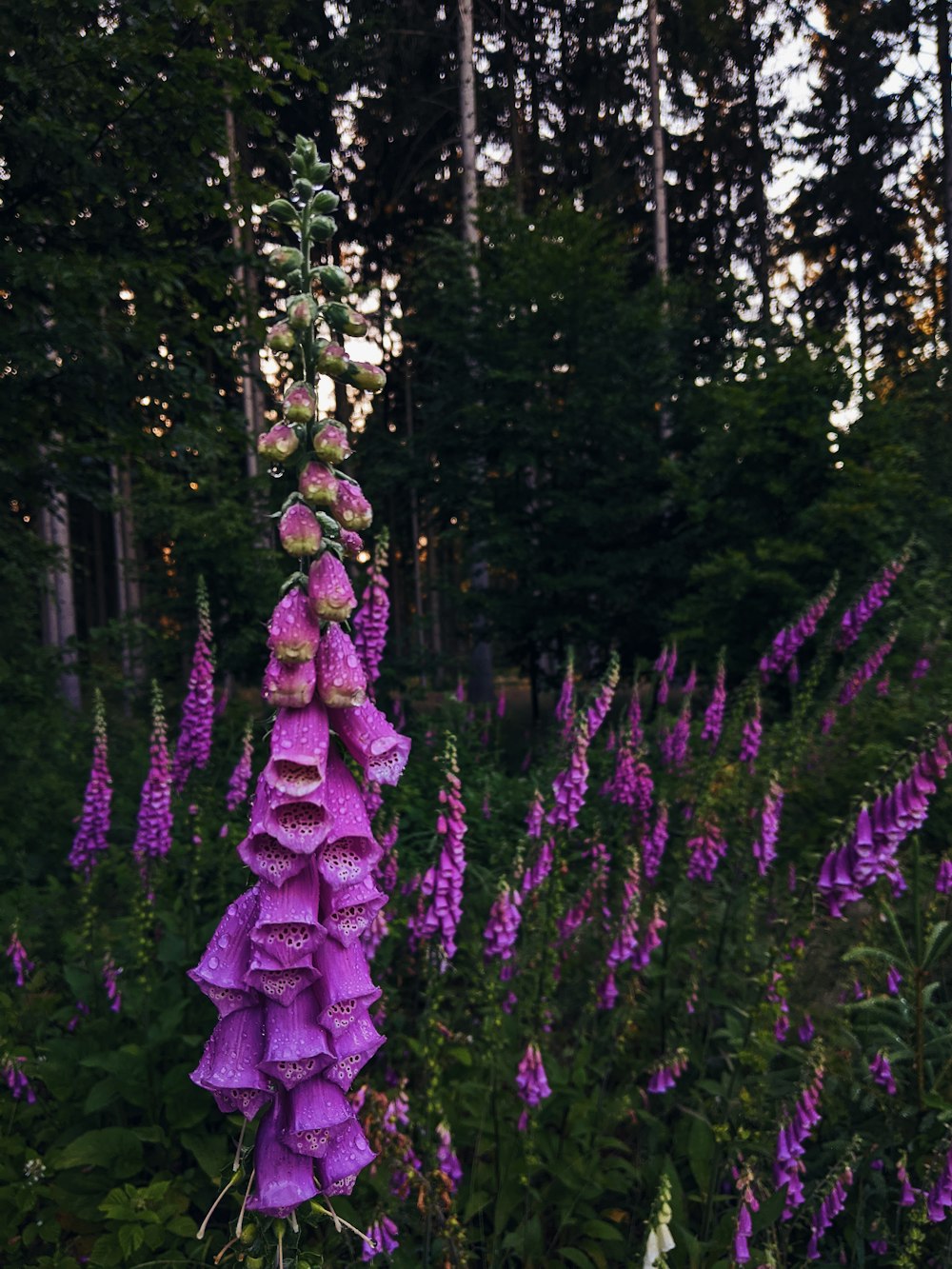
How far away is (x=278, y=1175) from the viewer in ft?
4.56

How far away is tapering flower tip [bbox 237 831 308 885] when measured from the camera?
1.36 meters

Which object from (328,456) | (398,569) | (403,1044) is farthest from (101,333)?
(398,569)

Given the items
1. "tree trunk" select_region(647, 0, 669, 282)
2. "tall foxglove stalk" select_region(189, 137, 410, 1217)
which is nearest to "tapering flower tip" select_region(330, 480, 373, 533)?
"tall foxglove stalk" select_region(189, 137, 410, 1217)

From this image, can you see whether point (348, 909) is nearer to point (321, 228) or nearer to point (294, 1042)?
point (294, 1042)

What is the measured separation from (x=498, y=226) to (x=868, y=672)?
9.65 meters

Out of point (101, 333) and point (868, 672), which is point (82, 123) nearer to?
point (101, 333)

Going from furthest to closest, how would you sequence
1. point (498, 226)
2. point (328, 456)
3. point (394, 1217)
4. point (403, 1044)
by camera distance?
1. point (498, 226)
2. point (403, 1044)
3. point (394, 1217)
4. point (328, 456)

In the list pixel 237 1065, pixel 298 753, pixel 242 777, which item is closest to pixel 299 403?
pixel 298 753

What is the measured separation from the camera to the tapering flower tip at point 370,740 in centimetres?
152

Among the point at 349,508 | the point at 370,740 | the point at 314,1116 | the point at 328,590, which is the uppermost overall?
the point at 349,508

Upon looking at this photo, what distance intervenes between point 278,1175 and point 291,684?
810mm

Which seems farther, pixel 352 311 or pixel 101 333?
pixel 101 333

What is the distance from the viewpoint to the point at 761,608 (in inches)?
392

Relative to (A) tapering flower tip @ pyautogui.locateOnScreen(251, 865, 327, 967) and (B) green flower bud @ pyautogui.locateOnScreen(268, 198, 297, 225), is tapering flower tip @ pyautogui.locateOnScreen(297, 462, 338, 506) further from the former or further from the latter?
(A) tapering flower tip @ pyautogui.locateOnScreen(251, 865, 327, 967)
